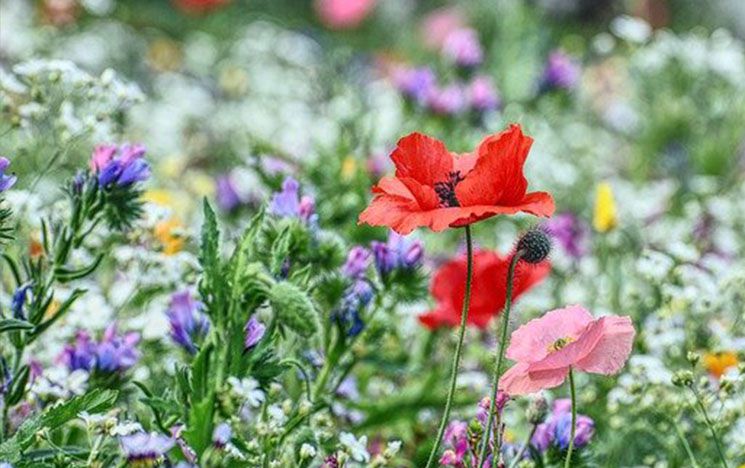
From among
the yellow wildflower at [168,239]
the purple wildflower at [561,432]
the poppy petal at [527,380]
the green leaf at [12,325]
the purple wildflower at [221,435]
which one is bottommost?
the yellow wildflower at [168,239]

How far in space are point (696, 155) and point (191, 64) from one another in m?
2.07

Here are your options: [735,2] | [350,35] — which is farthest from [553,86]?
[735,2]

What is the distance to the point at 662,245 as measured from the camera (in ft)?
9.14

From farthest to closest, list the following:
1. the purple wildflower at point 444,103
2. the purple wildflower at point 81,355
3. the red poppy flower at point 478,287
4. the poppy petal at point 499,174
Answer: the purple wildflower at point 444,103 → the red poppy flower at point 478,287 → the purple wildflower at point 81,355 → the poppy petal at point 499,174

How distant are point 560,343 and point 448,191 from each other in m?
0.18

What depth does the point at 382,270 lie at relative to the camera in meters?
1.76

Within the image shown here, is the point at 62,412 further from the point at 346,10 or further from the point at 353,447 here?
the point at 346,10

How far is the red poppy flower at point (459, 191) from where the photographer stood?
4.18 feet

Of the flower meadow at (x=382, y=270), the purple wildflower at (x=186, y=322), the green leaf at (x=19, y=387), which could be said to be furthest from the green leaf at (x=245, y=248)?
the green leaf at (x=19, y=387)

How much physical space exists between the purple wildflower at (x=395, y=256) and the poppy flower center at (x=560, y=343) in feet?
1.43

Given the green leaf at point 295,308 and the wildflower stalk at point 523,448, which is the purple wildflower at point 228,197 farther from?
the green leaf at point 295,308

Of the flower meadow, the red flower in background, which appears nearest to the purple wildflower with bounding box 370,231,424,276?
the flower meadow

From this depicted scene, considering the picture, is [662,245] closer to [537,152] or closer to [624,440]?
[537,152]

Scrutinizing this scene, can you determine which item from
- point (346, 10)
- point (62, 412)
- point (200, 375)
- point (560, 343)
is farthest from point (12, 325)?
point (346, 10)
